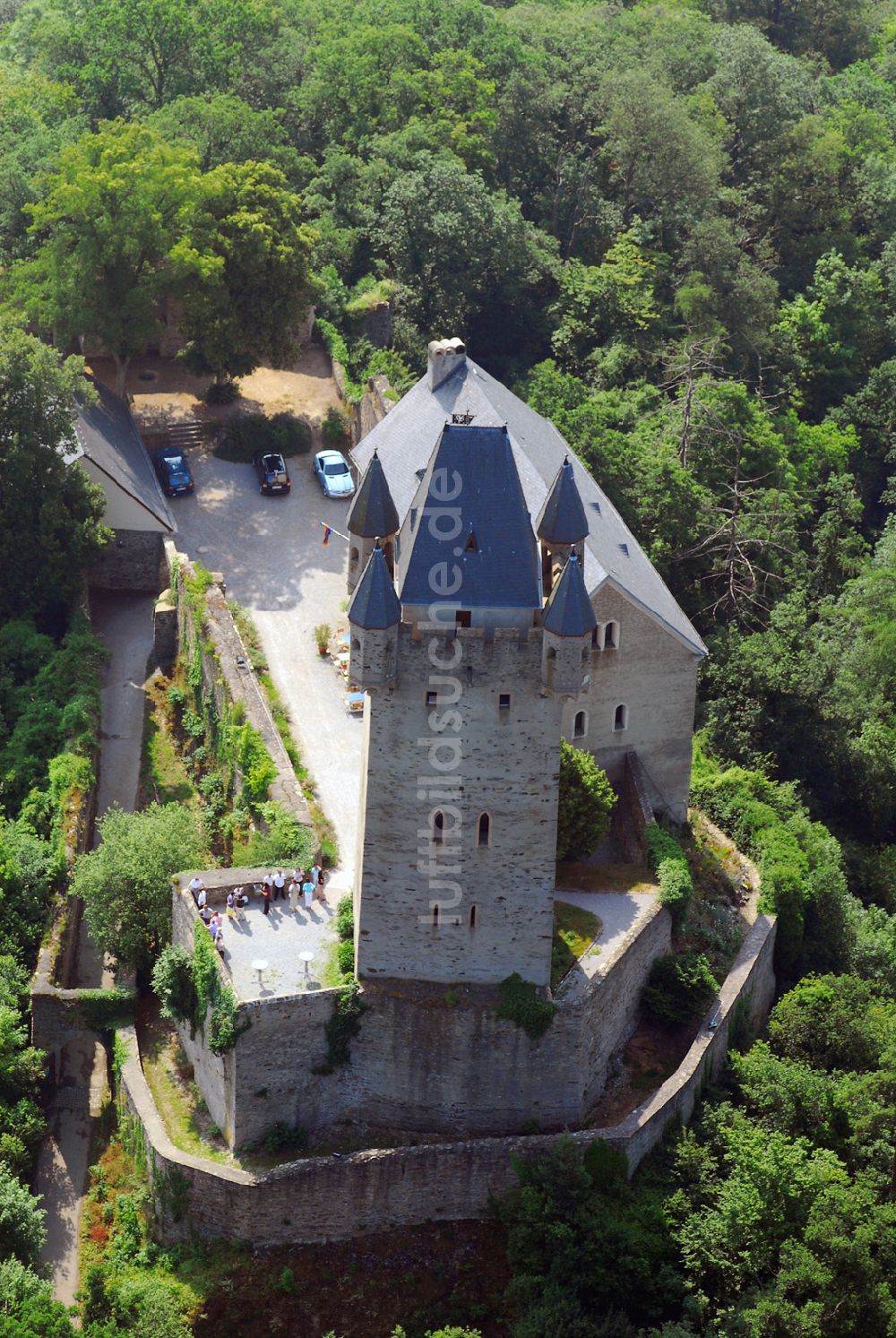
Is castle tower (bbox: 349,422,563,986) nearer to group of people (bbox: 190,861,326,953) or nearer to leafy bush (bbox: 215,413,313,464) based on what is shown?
group of people (bbox: 190,861,326,953)

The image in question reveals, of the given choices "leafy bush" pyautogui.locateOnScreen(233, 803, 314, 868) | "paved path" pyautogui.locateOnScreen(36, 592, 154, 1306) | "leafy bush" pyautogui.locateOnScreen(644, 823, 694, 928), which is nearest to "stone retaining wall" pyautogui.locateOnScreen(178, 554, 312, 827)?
"leafy bush" pyautogui.locateOnScreen(233, 803, 314, 868)

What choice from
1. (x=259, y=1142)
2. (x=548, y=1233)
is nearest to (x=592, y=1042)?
(x=548, y=1233)

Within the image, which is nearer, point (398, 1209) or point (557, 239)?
point (398, 1209)

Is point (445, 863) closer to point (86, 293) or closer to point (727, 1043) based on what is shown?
point (727, 1043)

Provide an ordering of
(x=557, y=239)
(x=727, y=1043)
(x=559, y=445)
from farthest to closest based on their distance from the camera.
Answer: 1. (x=557, y=239)
2. (x=559, y=445)
3. (x=727, y=1043)

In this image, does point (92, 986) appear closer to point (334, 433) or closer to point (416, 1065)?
point (416, 1065)

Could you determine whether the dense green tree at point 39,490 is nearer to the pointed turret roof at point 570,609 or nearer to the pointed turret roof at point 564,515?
the pointed turret roof at point 564,515

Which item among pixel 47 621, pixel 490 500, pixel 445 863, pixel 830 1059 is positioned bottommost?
pixel 830 1059
